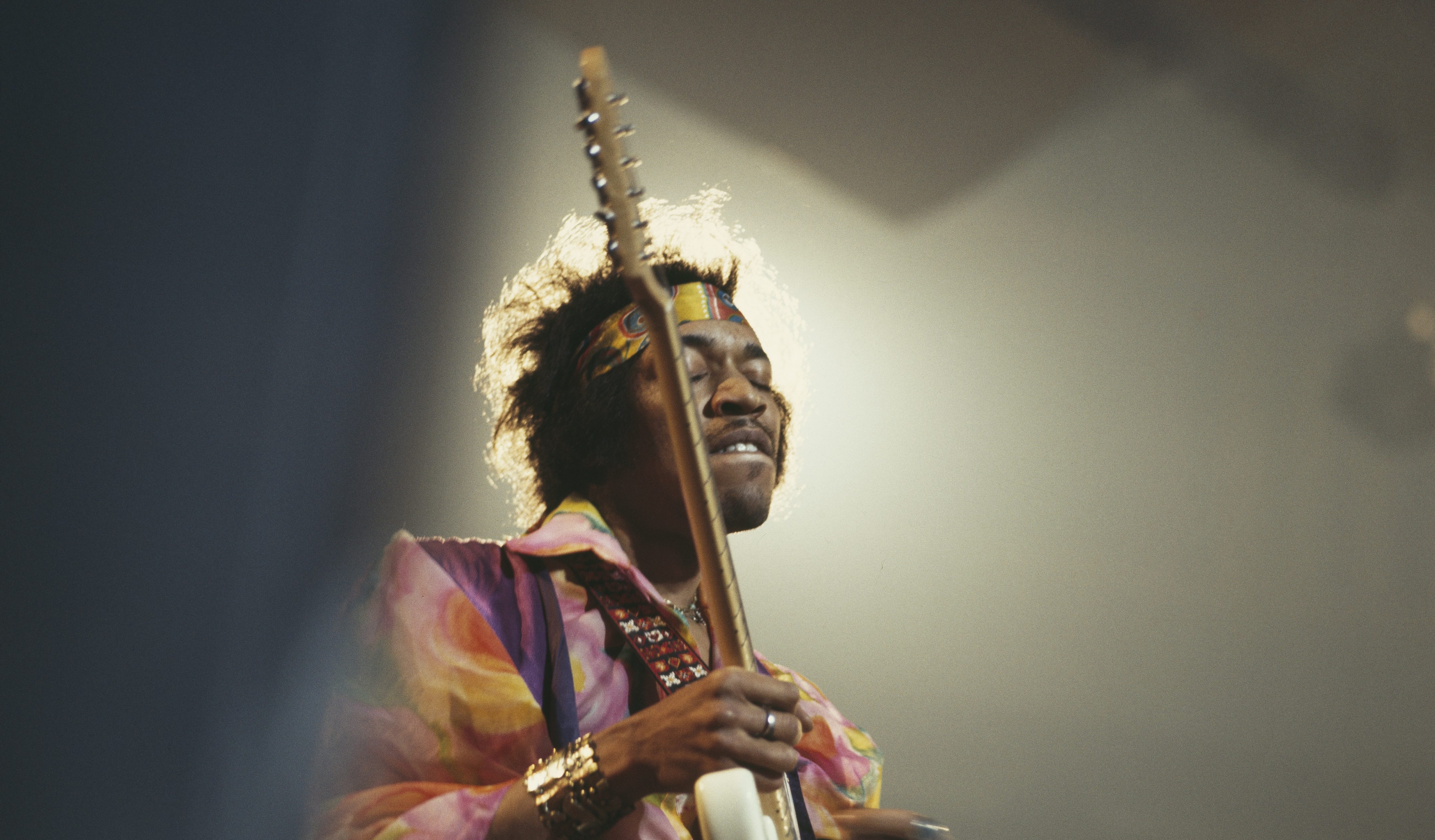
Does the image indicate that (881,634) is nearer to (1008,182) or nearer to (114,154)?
(1008,182)

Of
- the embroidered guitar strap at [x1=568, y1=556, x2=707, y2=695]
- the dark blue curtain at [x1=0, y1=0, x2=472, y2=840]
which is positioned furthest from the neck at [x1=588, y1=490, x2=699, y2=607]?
the dark blue curtain at [x1=0, y1=0, x2=472, y2=840]

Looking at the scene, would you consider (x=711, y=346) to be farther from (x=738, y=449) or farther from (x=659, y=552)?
(x=659, y=552)

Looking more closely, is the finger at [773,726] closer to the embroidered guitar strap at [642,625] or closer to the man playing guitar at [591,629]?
the man playing guitar at [591,629]

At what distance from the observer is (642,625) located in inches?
34.8

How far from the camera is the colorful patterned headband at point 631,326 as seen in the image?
1.07 meters

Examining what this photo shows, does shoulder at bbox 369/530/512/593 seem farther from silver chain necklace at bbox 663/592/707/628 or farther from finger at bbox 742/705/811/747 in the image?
finger at bbox 742/705/811/747

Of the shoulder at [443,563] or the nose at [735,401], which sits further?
the nose at [735,401]

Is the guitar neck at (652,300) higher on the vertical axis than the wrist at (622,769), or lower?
higher

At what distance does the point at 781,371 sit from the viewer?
1341 millimetres

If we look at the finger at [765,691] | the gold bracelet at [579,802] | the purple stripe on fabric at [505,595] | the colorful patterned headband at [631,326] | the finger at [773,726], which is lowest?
the gold bracelet at [579,802]

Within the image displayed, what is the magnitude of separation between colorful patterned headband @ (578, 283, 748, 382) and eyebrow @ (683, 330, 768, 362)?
2 centimetres

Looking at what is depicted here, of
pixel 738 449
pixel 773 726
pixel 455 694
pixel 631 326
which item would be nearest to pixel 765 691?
pixel 773 726

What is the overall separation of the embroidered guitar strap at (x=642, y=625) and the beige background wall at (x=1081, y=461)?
0.91ft

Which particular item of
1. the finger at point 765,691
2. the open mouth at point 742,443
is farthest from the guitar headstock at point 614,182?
the open mouth at point 742,443
